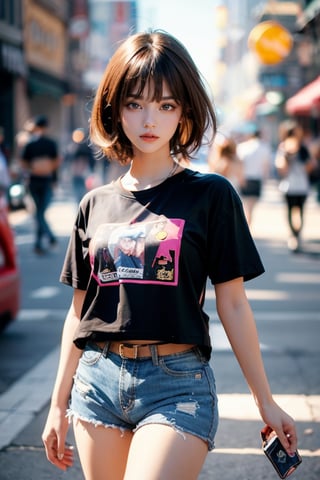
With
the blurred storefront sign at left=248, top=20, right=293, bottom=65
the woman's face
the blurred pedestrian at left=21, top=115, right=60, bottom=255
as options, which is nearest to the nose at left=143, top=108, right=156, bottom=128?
the woman's face

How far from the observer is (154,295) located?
2713 millimetres

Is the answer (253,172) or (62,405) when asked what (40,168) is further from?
(62,405)

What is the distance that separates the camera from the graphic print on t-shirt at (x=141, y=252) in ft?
8.91

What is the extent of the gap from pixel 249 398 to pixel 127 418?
10.9 ft

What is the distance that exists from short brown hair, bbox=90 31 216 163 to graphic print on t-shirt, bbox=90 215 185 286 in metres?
0.34

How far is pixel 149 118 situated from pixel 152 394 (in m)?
0.79

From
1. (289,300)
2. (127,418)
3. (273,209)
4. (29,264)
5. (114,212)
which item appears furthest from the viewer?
(273,209)

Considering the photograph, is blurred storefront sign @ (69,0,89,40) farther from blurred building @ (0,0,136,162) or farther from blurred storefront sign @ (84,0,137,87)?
blurred storefront sign @ (84,0,137,87)

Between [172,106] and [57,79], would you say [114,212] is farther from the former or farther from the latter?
[57,79]

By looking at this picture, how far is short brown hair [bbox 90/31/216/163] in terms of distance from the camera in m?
2.76

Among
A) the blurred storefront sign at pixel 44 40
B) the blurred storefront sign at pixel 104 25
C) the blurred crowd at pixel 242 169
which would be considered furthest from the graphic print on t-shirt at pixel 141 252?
the blurred storefront sign at pixel 104 25

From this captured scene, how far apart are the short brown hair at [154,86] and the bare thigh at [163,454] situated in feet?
2.95

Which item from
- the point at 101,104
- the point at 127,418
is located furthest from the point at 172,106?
the point at 127,418

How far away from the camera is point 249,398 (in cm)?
591
